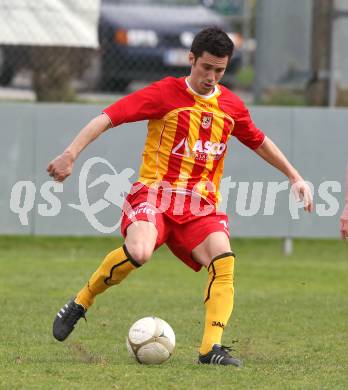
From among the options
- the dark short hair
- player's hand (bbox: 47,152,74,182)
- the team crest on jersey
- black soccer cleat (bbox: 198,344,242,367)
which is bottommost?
black soccer cleat (bbox: 198,344,242,367)

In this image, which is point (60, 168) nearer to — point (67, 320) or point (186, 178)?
point (186, 178)

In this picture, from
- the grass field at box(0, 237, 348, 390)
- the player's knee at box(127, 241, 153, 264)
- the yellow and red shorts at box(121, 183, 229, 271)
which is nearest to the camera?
the grass field at box(0, 237, 348, 390)

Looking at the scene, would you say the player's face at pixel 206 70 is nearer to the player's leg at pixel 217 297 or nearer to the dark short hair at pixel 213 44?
the dark short hair at pixel 213 44

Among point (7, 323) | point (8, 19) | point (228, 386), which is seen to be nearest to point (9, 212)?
point (8, 19)

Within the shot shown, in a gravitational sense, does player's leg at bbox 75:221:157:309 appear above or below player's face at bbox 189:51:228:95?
below

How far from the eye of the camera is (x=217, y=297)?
629 cm

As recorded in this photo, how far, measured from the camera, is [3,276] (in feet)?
33.4

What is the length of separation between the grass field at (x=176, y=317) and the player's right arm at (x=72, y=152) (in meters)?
1.01

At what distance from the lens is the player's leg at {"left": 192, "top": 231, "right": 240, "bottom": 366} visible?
6.20m

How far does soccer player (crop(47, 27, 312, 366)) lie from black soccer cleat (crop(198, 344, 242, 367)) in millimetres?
135

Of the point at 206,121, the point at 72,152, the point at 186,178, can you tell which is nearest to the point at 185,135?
the point at 206,121

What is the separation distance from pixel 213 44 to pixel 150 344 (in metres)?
1.65

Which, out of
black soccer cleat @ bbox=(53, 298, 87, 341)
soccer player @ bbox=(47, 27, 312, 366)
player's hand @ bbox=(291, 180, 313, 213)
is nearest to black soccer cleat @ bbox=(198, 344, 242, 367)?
soccer player @ bbox=(47, 27, 312, 366)

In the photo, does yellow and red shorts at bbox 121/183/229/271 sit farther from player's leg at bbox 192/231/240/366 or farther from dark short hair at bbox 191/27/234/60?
dark short hair at bbox 191/27/234/60
